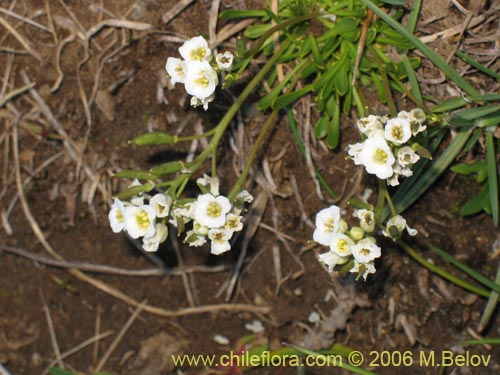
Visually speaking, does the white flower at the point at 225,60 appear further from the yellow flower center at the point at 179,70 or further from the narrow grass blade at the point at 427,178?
the narrow grass blade at the point at 427,178

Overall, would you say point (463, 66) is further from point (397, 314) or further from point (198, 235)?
point (198, 235)

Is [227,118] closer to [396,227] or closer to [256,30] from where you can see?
[256,30]

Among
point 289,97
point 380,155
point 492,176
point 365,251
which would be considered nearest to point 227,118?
point 289,97

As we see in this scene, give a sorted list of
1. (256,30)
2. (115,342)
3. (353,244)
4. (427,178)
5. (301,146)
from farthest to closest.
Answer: (115,342) < (301,146) < (256,30) < (427,178) < (353,244)

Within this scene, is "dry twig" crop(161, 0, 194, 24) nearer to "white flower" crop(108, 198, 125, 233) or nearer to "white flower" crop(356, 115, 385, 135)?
"white flower" crop(108, 198, 125, 233)

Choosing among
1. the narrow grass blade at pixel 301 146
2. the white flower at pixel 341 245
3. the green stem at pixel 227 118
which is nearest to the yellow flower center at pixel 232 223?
the green stem at pixel 227 118
